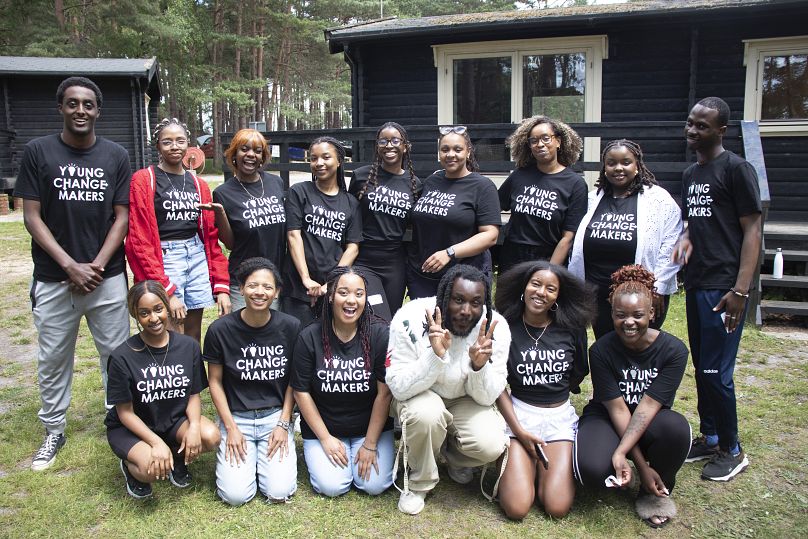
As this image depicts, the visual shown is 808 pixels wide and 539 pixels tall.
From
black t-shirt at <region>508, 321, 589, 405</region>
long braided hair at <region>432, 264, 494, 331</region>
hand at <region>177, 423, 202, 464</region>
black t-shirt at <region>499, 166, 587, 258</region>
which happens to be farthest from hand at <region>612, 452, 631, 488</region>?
hand at <region>177, 423, 202, 464</region>

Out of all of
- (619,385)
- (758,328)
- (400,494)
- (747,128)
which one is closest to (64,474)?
(400,494)

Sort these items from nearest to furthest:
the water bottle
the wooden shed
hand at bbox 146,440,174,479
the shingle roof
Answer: hand at bbox 146,440,174,479
the water bottle
the shingle roof
the wooden shed

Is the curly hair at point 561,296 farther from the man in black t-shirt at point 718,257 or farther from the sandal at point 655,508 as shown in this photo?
the sandal at point 655,508

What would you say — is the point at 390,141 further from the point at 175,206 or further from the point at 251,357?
the point at 251,357

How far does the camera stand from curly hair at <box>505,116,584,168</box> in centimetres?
373

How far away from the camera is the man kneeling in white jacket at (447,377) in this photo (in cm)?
305

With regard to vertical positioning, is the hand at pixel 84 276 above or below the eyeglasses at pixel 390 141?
below

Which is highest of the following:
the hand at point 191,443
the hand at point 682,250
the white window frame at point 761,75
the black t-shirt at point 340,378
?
the white window frame at point 761,75

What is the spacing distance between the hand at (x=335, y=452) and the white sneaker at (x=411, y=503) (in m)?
0.34

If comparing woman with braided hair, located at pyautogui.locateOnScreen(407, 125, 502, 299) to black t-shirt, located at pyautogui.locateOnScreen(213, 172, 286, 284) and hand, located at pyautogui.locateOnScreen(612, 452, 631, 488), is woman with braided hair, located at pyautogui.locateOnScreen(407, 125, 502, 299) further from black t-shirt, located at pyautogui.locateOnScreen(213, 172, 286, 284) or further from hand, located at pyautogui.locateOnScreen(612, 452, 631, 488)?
hand, located at pyautogui.locateOnScreen(612, 452, 631, 488)

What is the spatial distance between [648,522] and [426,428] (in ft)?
3.66

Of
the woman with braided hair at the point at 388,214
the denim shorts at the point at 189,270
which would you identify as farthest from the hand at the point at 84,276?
the woman with braided hair at the point at 388,214

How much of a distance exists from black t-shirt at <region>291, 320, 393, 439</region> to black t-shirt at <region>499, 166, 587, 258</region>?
111cm

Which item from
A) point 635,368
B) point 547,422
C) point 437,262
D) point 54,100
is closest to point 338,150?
point 437,262
